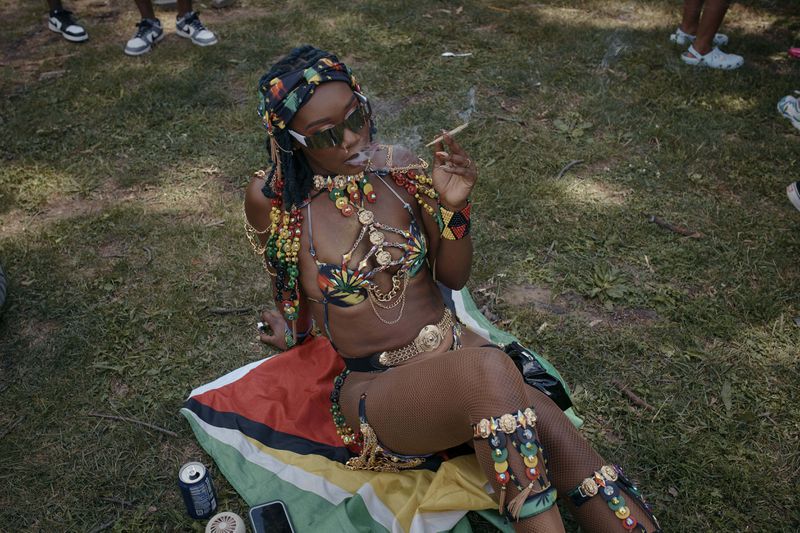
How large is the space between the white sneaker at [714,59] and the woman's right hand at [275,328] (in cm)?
465

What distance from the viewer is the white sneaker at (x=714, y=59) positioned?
620 centimetres

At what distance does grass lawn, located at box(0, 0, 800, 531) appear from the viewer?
3359 mm

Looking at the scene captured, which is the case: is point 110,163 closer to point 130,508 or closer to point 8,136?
point 8,136

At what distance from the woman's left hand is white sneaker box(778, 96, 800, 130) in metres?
4.08

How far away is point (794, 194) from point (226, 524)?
415 cm

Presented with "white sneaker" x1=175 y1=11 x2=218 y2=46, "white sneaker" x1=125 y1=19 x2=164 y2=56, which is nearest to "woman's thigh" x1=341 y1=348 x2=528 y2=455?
"white sneaker" x1=175 y1=11 x2=218 y2=46

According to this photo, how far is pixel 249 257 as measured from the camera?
458 cm

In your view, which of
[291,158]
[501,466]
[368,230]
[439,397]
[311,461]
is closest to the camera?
[501,466]

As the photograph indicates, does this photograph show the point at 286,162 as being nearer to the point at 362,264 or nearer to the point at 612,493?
the point at 362,264

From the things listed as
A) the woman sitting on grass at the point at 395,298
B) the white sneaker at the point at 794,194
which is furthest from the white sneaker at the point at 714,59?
the woman sitting on grass at the point at 395,298

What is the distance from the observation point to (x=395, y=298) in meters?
2.92

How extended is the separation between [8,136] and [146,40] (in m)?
1.80

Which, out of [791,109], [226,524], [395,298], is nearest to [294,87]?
[395,298]

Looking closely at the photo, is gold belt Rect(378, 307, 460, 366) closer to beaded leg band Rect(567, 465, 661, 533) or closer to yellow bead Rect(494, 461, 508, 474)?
yellow bead Rect(494, 461, 508, 474)
